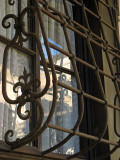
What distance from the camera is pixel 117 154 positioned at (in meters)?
2.57

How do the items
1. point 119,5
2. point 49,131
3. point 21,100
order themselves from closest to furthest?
1. point 21,100
2. point 49,131
3. point 119,5

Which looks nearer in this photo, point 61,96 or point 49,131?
point 49,131

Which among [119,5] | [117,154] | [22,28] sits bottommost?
[117,154]

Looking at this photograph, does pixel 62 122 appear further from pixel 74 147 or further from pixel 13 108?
pixel 13 108

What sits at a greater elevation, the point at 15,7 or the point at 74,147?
the point at 15,7

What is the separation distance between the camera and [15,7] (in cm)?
240

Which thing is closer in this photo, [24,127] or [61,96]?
[24,127]

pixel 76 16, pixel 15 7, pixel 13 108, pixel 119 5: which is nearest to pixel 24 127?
pixel 13 108

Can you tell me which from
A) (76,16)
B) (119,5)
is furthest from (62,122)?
(119,5)

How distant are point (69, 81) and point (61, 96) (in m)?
0.16

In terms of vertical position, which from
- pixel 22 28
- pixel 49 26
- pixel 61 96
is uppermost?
pixel 49 26

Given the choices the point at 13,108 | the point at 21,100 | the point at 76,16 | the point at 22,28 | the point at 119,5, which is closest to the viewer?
the point at 21,100

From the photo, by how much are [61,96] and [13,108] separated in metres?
0.50

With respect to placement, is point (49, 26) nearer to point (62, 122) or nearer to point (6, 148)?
point (62, 122)
